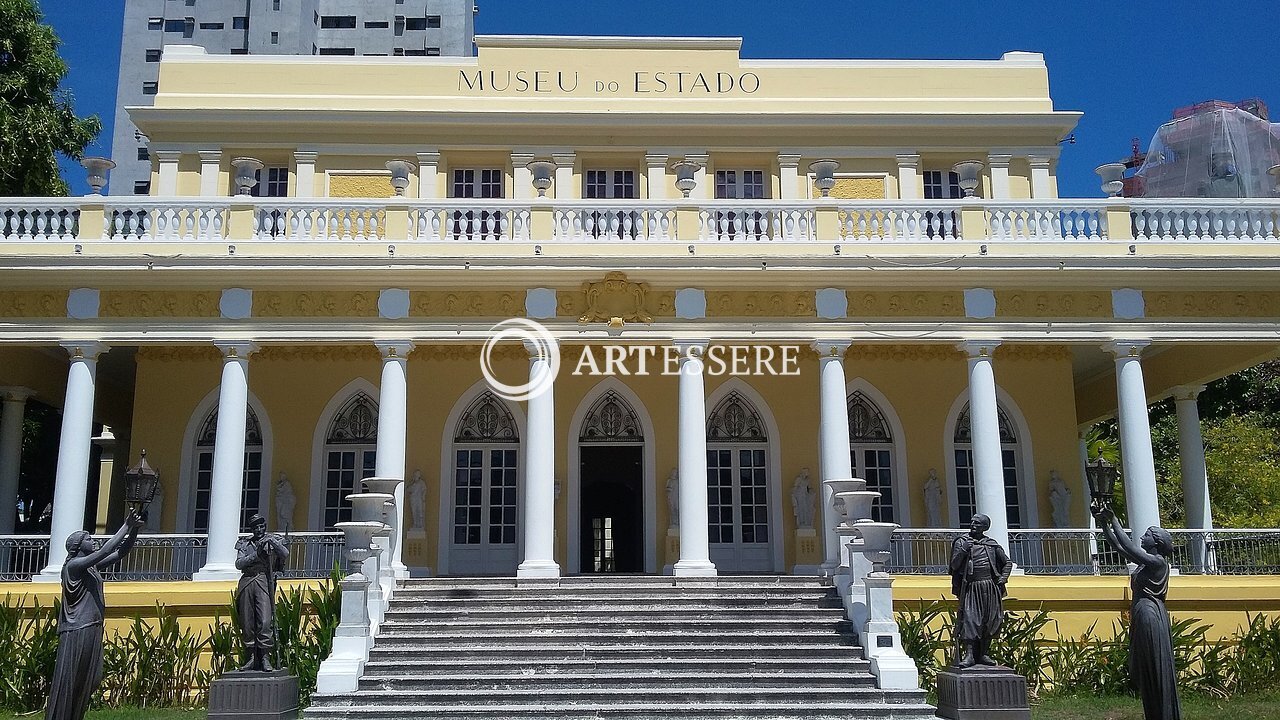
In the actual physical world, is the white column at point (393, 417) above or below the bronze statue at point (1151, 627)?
above

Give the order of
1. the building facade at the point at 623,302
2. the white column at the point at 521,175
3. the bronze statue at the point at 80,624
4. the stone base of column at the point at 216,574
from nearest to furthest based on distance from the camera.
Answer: the bronze statue at the point at 80,624
the stone base of column at the point at 216,574
the building facade at the point at 623,302
the white column at the point at 521,175

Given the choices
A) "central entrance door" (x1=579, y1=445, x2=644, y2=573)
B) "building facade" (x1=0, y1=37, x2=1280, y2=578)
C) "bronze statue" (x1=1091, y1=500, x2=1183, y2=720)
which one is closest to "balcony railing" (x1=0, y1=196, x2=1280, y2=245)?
"building facade" (x1=0, y1=37, x2=1280, y2=578)

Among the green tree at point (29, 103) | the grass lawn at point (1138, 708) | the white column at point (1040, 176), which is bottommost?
the grass lawn at point (1138, 708)

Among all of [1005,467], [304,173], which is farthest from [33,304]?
[1005,467]

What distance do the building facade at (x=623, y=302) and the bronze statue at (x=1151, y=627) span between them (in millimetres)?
4702

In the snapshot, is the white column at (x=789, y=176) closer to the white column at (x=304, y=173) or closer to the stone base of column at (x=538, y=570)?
the white column at (x=304, y=173)

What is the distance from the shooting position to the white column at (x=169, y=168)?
63.6 feet

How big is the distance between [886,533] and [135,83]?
5180 cm

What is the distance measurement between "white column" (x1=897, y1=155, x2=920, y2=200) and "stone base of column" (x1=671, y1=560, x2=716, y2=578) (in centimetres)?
854

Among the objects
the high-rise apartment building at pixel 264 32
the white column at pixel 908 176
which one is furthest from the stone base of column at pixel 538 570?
the high-rise apartment building at pixel 264 32

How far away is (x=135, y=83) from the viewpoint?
2119 inches

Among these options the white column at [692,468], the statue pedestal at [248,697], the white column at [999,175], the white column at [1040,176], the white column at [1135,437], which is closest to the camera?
the statue pedestal at [248,697]

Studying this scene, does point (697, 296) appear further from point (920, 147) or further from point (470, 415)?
point (920, 147)

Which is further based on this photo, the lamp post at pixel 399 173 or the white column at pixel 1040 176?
the white column at pixel 1040 176
